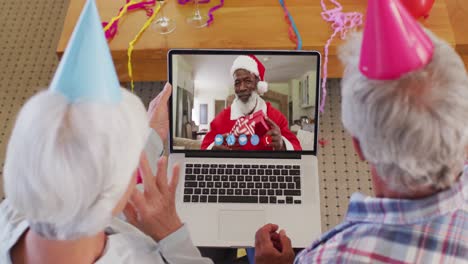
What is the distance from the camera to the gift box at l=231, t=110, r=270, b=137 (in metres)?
1.30

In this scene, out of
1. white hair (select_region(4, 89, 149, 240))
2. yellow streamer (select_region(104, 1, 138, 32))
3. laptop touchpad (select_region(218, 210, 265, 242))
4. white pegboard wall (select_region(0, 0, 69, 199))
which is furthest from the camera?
Result: white pegboard wall (select_region(0, 0, 69, 199))

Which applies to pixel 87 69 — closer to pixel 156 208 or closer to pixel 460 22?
pixel 156 208

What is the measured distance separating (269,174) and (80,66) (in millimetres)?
708

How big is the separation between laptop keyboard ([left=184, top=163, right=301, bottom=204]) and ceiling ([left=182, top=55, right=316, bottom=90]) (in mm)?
219

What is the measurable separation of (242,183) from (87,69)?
67 centimetres

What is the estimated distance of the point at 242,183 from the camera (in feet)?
4.15

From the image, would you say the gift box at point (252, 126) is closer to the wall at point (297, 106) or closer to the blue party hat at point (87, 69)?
the wall at point (297, 106)

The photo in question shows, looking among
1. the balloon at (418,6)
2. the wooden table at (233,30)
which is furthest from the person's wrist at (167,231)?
the balloon at (418,6)

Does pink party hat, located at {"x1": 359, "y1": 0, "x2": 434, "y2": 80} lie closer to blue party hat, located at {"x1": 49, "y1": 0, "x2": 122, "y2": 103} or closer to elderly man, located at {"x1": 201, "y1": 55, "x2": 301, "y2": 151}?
blue party hat, located at {"x1": 49, "y1": 0, "x2": 122, "y2": 103}

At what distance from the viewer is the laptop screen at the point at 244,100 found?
1252 mm

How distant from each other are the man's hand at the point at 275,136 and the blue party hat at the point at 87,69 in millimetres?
655

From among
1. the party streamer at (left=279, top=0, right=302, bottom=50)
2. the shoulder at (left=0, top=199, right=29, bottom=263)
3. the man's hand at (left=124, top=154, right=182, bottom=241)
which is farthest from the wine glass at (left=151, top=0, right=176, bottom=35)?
the shoulder at (left=0, top=199, right=29, bottom=263)

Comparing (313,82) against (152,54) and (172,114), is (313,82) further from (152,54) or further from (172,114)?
(152,54)

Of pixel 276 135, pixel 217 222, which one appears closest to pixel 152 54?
pixel 276 135
